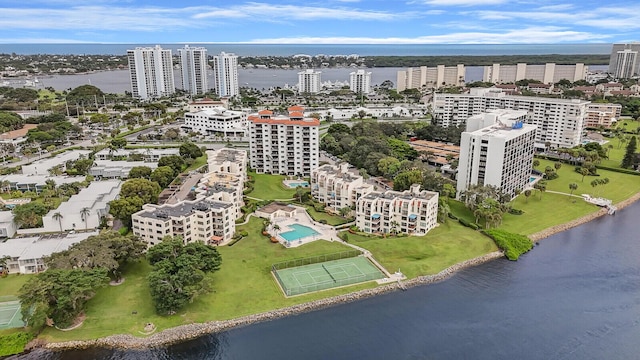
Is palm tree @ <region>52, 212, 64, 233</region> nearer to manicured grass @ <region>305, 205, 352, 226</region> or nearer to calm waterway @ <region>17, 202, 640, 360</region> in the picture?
calm waterway @ <region>17, 202, 640, 360</region>

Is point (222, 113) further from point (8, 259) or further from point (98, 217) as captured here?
point (8, 259)

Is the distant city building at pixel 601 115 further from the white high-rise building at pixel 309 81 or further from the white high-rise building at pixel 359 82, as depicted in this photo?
→ the white high-rise building at pixel 309 81

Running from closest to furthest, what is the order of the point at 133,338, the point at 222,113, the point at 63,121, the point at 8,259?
the point at 133,338, the point at 8,259, the point at 63,121, the point at 222,113

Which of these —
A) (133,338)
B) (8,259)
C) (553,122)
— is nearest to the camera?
(133,338)

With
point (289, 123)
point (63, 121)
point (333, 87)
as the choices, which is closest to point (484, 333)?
Result: point (289, 123)

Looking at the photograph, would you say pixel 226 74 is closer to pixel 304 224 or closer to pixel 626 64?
pixel 304 224

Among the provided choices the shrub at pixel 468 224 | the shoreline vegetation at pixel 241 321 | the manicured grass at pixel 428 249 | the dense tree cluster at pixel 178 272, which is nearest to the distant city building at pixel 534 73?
the shrub at pixel 468 224

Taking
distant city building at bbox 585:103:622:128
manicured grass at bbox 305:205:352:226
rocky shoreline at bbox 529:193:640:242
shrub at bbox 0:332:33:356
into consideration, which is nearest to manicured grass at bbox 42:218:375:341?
shrub at bbox 0:332:33:356
